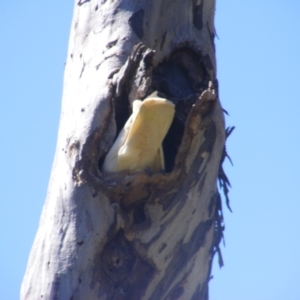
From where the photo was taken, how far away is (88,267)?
3242 millimetres

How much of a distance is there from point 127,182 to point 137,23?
0.75 meters

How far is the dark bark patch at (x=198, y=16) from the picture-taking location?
3.76m

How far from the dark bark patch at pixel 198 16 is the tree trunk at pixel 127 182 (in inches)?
4.2

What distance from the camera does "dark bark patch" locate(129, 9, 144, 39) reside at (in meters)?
3.56

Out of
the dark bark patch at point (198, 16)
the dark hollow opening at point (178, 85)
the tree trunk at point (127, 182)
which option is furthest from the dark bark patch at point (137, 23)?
the dark bark patch at point (198, 16)

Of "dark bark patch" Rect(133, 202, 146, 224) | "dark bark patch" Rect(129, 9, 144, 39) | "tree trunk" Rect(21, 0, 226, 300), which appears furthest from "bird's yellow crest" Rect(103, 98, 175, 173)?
"dark bark patch" Rect(129, 9, 144, 39)

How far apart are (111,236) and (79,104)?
0.57 m

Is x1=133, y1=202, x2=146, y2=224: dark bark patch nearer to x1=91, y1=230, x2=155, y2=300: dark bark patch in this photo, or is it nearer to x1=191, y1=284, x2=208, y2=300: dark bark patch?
x1=91, y1=230, x2=155, y2=300: dark bark patch

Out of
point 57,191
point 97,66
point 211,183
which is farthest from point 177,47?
point 57,191

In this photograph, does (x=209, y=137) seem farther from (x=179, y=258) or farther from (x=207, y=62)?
(x=179, y=258)

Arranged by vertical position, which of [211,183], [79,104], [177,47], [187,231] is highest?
[177,47]

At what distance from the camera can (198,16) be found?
378cm

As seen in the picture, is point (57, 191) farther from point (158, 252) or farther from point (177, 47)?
point (177, 47)

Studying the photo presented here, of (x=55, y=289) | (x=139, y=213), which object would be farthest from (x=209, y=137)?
(x=55, y=289)
